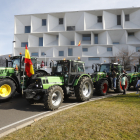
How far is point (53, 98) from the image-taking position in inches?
244

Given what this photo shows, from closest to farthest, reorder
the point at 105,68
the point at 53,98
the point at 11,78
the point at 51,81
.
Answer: the point at 53,98 → the point at 51,81 → the point at 11,78 → the point at 105,68

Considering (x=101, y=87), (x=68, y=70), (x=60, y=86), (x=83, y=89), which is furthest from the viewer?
(x=101, y=87)

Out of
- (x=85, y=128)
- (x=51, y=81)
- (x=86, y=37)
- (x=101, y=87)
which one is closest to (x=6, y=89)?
(x=51, y=81)

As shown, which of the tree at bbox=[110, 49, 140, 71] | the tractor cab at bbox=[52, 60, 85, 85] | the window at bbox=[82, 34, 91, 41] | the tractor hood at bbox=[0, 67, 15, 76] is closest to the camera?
the tractor cab at bbox=[52, 60, 85, 85]

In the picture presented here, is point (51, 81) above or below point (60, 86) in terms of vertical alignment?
above

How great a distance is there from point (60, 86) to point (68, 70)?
37.3 inches

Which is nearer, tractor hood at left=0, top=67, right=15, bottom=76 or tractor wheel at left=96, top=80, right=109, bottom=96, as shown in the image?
tractor hood at left=0, top=67, right=15, bottom=76

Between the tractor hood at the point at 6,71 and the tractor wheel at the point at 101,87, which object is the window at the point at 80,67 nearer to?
the tractor wheel at the point at 101,87

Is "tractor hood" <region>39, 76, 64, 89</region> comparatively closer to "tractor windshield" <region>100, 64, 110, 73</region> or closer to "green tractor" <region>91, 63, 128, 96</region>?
"green tractor" <region>91, 63, 128, 96</region>

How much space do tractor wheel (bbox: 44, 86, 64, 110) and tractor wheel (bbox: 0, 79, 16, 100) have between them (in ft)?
10.5

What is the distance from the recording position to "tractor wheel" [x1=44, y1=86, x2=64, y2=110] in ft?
18.6

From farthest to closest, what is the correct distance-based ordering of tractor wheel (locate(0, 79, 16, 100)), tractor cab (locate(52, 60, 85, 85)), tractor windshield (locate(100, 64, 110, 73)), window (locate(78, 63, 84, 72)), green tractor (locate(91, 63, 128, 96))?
tractor windshield (locate(100, 64, 110, 73)), green tractor (locate(91, 63, 128, 96)), window (locate(78, 63, 84, 72)), tractor wheel (locate(0, 79, 16, 100)), tractor cab (locate(52, 60, 85, 85))

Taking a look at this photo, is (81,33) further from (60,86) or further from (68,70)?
(60,86)

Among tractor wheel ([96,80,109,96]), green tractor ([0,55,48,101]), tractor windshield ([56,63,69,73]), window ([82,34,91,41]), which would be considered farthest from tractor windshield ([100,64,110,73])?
window ([82,34,91,41])
